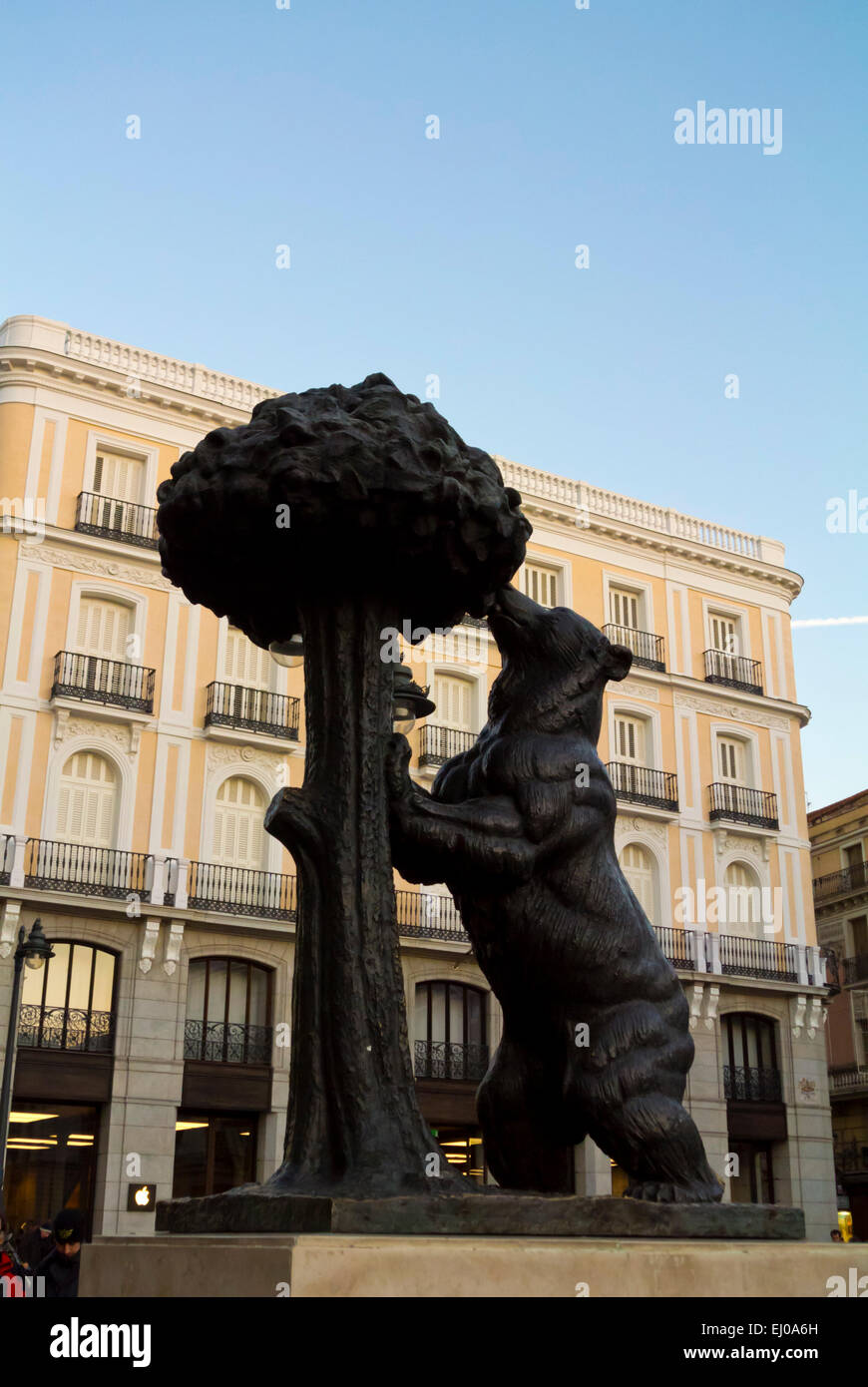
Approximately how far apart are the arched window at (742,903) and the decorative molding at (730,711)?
336 cm

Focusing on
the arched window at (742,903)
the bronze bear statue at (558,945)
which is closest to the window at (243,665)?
the arched window at (742,903)


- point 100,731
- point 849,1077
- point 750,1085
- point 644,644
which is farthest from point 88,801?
point 849,1077

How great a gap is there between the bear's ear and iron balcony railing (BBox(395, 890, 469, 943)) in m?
19.8

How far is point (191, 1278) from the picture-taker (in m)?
2.94

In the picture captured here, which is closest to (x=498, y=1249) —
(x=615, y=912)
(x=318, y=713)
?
(x=615, y=912)

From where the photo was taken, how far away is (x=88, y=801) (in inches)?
868

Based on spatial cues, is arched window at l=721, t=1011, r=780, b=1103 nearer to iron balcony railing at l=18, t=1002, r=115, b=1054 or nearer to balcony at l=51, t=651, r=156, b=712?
iron balcony railing at l=18, t=1002, r=115, b=1054

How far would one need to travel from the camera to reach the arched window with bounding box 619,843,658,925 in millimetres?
26953

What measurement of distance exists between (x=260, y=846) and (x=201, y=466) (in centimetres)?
1984

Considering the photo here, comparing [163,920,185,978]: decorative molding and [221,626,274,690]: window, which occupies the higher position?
[221,626,274,690]: window

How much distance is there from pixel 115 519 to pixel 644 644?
11688 millimetres

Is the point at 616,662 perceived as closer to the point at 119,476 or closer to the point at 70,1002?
the point at 70,1002

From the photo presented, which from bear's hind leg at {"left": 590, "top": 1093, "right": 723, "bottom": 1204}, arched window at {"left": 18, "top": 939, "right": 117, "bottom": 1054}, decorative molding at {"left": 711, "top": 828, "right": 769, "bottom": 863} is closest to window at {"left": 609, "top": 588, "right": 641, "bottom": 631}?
decorative molding at {"left": 711, "top": 828, "right": 769, "bottom": 863}

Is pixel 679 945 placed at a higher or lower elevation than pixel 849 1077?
higher
